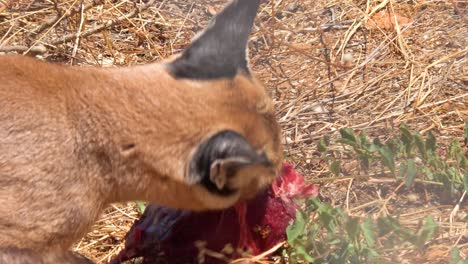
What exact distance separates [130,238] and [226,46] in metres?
1.09

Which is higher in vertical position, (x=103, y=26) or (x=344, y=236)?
(x=344, y=236)

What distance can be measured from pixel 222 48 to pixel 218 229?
0.85 meters

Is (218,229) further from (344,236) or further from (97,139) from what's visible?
(97,139)

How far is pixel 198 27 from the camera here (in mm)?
6090

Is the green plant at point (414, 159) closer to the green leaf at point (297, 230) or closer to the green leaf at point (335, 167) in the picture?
the green leaf at point (335, 167)

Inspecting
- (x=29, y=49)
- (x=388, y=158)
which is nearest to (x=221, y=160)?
(x=388, y=158)

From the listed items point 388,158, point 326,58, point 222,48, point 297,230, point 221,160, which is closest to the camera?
point 221,160

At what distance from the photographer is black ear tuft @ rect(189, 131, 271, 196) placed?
10.5ft

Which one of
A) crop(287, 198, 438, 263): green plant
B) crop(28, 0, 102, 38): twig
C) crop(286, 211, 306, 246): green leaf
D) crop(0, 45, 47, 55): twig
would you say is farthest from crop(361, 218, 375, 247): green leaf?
crop(28, 0, 102, 38): twig

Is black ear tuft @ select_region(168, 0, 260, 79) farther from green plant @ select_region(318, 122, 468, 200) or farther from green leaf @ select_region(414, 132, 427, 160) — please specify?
green leaf @ select_region(414, 132, 427, 160)

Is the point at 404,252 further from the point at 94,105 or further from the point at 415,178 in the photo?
the point at 94,105

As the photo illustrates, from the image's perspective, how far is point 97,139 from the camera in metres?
3.61

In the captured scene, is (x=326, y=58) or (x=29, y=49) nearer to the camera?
(x=326, y=58)

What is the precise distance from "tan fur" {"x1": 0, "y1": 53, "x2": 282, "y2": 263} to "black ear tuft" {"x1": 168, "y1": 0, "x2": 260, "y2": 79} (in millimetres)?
55
